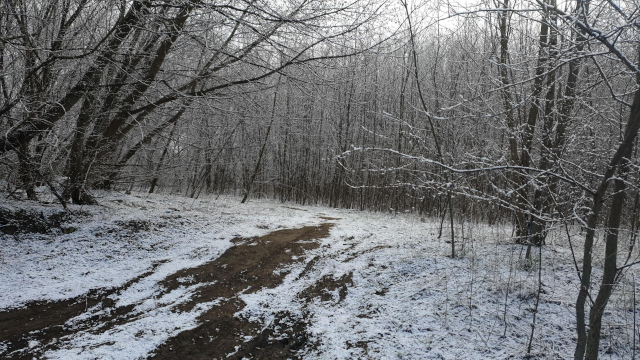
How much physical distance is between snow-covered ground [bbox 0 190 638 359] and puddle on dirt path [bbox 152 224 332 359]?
13 cm

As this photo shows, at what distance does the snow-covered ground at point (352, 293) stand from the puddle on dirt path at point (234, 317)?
0.13m

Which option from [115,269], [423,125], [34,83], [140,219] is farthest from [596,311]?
[423,125]

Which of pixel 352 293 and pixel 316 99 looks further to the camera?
pixel 316 99

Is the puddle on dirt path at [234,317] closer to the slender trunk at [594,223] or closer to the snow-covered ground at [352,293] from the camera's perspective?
the snow-covered ground at [352,293]

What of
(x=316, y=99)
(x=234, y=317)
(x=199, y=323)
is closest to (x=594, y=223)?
(x=234, y=317)

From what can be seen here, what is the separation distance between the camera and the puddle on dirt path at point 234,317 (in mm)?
3065

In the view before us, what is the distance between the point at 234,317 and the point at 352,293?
59.4 inches

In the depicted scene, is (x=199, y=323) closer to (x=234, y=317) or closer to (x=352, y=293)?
(x=234, y=317)

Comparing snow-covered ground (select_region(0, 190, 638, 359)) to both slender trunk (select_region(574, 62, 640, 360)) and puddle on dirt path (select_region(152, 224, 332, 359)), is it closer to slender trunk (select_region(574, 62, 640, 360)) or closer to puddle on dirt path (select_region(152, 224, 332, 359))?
puddle on dirt path (select_region(152, 224, 332, 359))

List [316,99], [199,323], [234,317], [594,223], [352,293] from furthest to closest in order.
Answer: [316,99] → [352,293] → [234,317] → [199,323] → [594,223]

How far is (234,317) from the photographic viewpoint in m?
3.67

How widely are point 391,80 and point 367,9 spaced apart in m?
12.7

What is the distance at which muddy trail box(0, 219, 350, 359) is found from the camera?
9.79ft

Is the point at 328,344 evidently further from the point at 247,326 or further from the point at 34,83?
the point at 34,83
